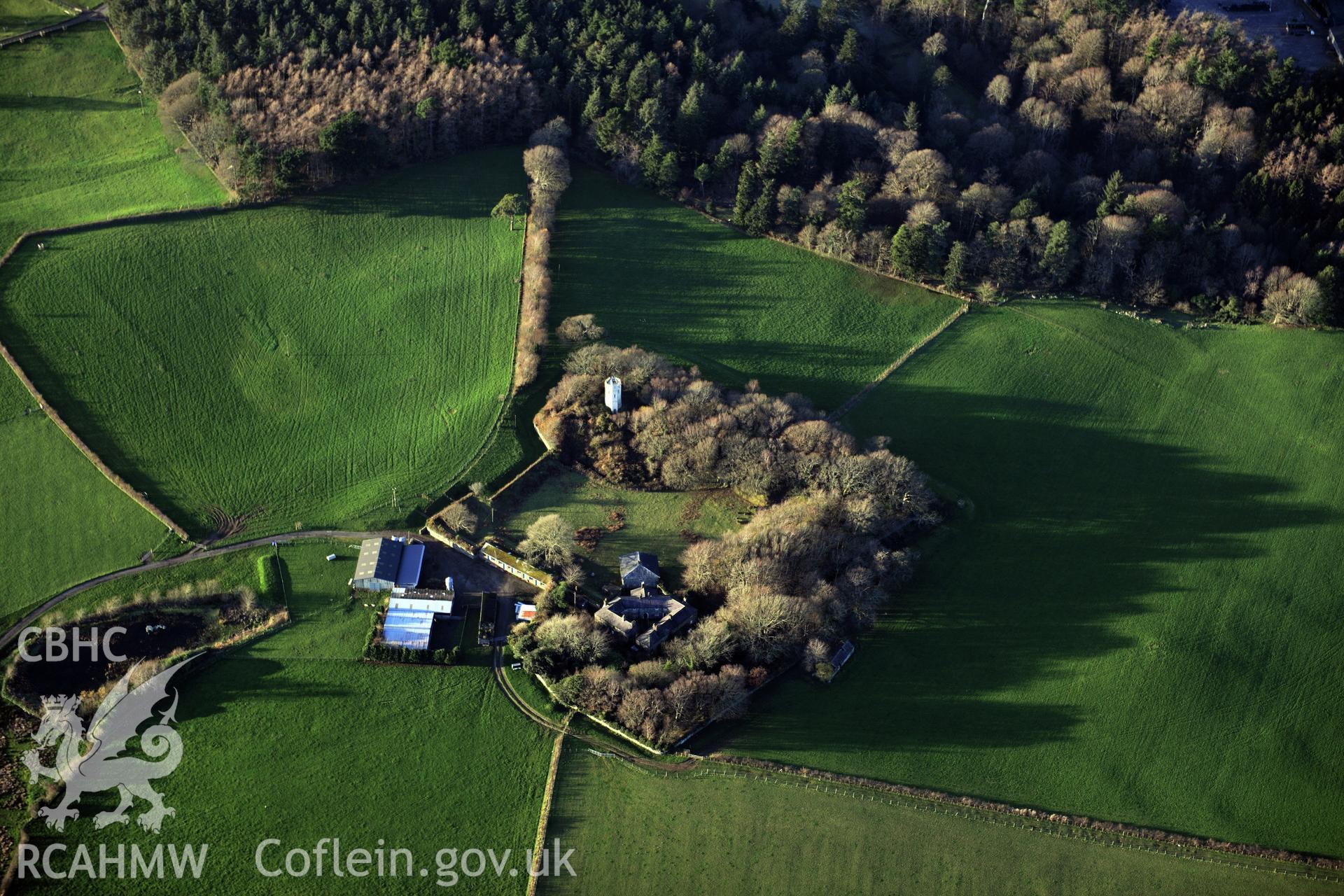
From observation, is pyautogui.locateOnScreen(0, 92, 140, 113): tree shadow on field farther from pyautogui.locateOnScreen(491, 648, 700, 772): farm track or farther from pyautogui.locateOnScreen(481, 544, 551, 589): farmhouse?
pyautogui.locateOnScreen(491, 648, 700, 772): farm track

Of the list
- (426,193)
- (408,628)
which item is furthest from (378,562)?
(426,193)

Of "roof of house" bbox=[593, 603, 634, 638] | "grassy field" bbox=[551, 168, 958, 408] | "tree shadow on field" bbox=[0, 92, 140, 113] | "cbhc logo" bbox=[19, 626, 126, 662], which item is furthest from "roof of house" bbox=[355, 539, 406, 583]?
"tree shadow on field" bbox=[0, 92, 140, 113]

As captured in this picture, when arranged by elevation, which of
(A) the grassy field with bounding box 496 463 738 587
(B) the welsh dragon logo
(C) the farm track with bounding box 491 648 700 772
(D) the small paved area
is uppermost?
(D) the small paved area

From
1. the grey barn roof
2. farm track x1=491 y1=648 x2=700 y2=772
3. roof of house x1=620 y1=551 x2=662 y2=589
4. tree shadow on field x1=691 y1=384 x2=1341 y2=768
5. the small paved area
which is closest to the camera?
farm track x1=491 y1=648 x2=700 y2=772

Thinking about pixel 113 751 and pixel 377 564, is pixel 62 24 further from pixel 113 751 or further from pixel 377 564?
pixel 113 751

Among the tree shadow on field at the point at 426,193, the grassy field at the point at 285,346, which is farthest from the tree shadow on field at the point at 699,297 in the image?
the tree shadow on field at the point at 426,193

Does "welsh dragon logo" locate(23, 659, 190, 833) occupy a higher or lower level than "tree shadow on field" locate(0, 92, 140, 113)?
lower
